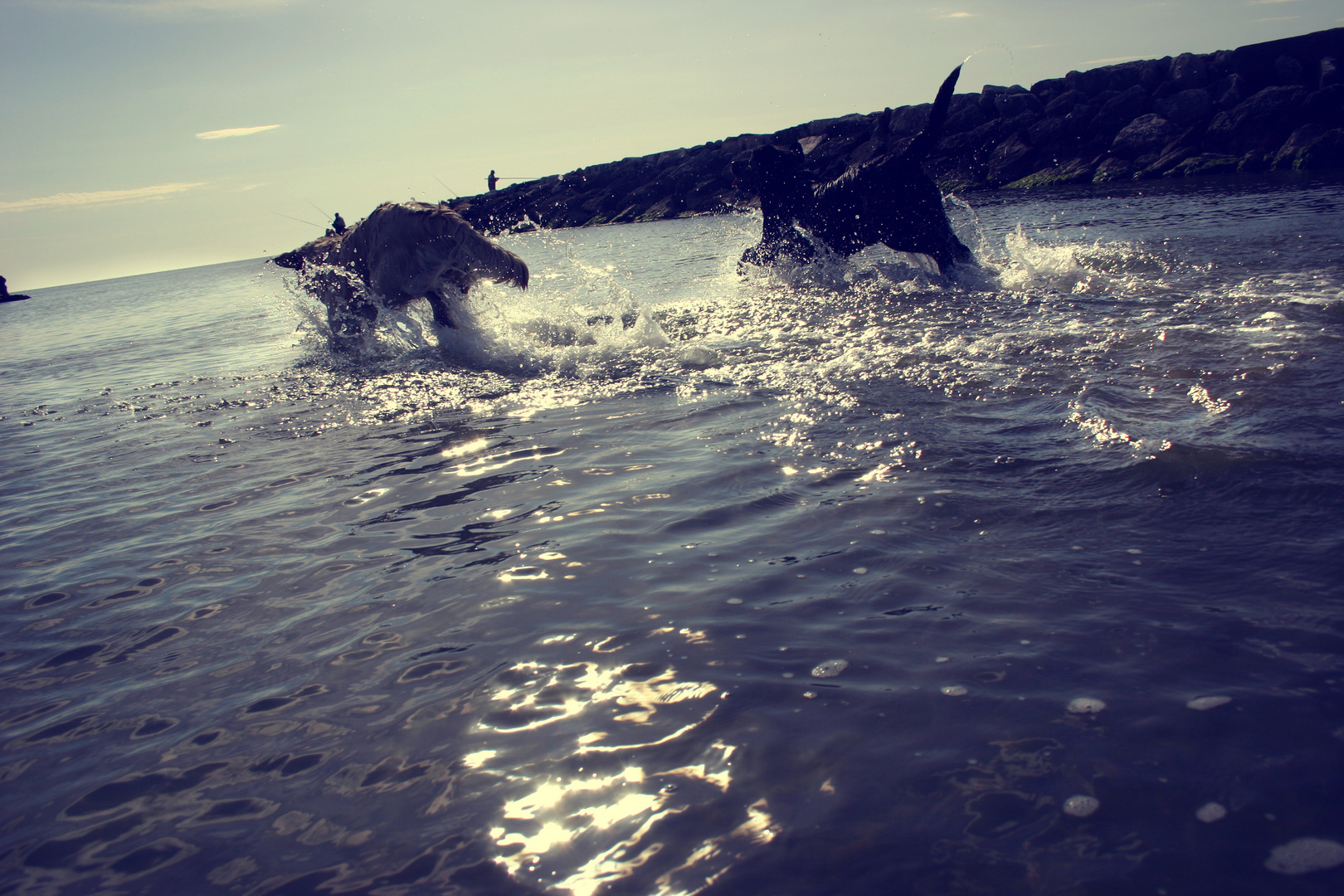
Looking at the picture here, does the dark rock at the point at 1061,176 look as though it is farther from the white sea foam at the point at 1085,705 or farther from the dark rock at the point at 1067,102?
the white sea foam at the point at 1085,705

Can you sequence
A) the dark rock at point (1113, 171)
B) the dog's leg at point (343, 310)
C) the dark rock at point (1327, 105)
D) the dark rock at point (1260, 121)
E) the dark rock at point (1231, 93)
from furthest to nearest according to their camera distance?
the dark rock at point (1113, 171) → the dark rock at point (1231, 93) → the dark rock at point (1260, 121) → the dark rock at point (1327, 105) → the dog's leg at point (343, 310)

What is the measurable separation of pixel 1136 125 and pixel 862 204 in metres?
27.1

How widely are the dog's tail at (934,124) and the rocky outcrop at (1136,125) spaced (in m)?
8.62

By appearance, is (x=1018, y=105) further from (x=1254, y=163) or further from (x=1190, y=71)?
(x=1254, y=163)

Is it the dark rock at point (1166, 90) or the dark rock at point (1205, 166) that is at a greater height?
the dark rock at point (1166, 90)

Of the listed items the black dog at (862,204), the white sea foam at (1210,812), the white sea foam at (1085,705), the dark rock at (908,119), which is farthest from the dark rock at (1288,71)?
the white sea foam at (1210,812)

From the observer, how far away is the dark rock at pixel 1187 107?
29391 mm

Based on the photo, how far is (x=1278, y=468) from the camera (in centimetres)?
357

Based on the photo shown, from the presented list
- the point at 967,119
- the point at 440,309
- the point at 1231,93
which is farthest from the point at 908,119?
the point at 440,309

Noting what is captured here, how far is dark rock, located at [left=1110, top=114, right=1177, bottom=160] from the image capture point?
29.6 metres

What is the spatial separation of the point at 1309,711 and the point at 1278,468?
1.96 meters

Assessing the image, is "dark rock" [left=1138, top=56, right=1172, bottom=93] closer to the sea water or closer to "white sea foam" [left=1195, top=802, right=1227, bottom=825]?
the sea water

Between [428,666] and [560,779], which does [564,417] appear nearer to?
[428,666]

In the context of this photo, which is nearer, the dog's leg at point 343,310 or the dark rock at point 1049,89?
the dog's leg at point 343,310
